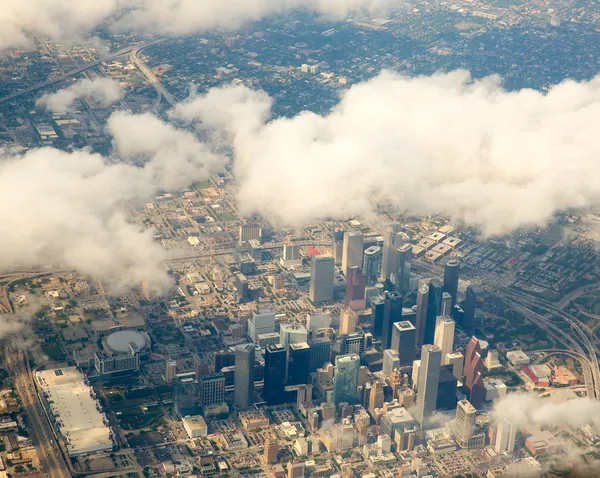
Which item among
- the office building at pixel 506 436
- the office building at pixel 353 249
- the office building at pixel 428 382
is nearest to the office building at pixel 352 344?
the office building at pixel 428 382

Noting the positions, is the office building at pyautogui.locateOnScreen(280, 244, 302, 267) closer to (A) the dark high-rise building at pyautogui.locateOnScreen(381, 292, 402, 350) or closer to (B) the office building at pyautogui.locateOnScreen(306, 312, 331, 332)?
(B) the office building at pyautogui.locateOnScreen(306, 312, 331, 332)

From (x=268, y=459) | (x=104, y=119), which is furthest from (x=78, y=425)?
(x=104, y=119)

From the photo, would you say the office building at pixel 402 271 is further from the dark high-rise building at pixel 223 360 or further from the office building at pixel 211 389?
the office building at pixel 211 389

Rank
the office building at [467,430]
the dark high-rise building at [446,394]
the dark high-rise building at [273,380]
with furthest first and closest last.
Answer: the dark high-rise building at [446,394] < the dark high-rise building at [273,380] < the office building at [467,430]

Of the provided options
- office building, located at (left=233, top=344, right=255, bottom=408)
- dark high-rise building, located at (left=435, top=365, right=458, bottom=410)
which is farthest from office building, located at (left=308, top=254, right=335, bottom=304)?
dark high-rise building, located at (left=435, top=365, right=458, bottom=410)

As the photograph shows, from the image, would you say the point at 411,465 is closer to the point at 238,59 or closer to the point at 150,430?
the point at 150,430

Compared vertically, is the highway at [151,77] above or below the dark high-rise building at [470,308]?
above
